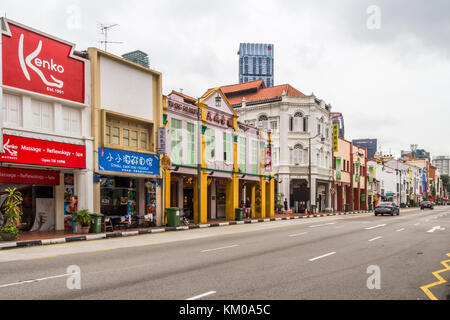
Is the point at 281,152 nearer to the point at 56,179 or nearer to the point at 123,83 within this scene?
the point at 123,83

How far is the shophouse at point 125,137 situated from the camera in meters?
21.6

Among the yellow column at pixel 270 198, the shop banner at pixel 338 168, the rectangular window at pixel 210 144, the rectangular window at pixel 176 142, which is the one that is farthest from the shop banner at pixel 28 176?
the shop banner at pixel 338 168

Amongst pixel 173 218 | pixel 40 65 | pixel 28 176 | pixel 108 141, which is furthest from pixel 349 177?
pixel 40 65

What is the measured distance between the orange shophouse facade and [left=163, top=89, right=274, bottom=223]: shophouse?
21512 millimetres

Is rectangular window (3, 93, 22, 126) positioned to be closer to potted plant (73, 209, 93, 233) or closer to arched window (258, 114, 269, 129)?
potted plant (73, 209, 93, 233)

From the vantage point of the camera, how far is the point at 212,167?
3020cm

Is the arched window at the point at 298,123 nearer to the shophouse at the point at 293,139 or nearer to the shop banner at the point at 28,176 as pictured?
the shophouse at the point at 293,139

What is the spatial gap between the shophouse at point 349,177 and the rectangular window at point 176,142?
33081 millimetres

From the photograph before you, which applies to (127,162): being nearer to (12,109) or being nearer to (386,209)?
(12,109)

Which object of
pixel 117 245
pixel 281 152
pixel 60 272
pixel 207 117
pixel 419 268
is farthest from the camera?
pixel 281 152

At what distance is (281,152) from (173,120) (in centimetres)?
2538

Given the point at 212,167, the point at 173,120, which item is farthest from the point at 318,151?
the point at 173,120

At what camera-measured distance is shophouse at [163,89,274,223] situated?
27.1 metres

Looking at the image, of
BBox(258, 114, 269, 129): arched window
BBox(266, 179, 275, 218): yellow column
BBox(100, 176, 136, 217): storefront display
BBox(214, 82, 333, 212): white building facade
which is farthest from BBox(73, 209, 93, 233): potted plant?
BBox(258, 114, 269, 129): arched window
